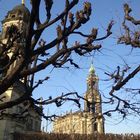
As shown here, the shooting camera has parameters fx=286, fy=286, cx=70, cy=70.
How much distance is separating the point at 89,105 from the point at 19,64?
3.76 meters

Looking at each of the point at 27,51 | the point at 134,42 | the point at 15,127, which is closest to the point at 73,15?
the point at 27,51

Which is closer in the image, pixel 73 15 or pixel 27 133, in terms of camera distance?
pixel 73 15

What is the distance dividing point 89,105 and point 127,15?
3.46m

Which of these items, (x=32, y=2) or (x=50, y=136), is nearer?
(x=32, y=2)

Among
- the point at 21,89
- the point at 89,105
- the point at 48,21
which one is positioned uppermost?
the point at 21,89

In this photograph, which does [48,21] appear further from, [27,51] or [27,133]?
[27,133]

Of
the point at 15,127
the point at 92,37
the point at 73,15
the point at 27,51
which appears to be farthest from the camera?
the point at 15,127

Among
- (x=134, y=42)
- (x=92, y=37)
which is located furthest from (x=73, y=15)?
(x=134, y=42)

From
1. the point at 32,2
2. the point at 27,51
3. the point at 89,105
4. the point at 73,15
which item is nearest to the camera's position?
the point at 32,2

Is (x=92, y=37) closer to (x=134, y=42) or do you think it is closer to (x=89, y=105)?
(x=134, y=42)

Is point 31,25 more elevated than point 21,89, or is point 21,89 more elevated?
point 21,89

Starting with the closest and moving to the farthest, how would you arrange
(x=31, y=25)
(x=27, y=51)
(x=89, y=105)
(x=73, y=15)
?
(x=31, y=25)
(x=27, y=51)
(x=73, y=15)
(x=89, y=105)

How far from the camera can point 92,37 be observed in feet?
28.2

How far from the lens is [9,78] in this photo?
260 inches
